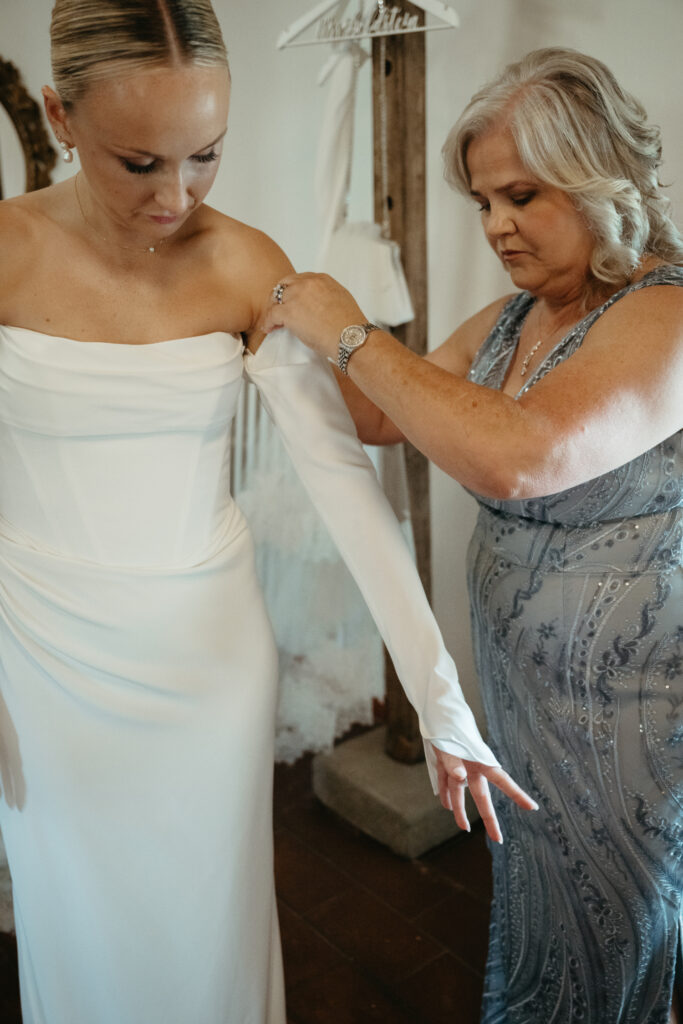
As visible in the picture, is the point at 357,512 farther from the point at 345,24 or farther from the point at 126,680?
the point at 345,24

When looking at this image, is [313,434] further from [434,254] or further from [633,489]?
[434,254]

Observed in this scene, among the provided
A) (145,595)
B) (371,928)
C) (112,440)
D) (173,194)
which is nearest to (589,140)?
(173,194)

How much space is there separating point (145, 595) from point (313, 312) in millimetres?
488

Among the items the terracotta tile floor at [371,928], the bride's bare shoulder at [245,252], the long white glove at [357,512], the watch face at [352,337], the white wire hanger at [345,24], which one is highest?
the white wire hanger at [345,24]

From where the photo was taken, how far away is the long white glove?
1290 mm

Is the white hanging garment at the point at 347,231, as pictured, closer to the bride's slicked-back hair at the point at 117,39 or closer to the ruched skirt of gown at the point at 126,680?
the ruched skirt of gown at the point at 126,680

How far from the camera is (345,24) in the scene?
2.03 metres

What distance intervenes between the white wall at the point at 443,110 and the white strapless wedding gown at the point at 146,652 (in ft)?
2.61

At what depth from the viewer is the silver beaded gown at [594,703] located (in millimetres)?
1433

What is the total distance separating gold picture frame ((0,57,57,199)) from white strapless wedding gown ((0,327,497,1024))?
0.71m

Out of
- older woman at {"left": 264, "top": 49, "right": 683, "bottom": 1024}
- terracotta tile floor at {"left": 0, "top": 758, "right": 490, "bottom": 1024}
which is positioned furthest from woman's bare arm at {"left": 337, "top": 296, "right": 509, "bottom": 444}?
terracotta tile floor at {"left": 0, "top": 758, "right": 490, "bottom": 1024}

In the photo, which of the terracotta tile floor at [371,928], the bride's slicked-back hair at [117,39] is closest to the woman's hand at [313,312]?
the bride's slicked-back hair at [117,39]

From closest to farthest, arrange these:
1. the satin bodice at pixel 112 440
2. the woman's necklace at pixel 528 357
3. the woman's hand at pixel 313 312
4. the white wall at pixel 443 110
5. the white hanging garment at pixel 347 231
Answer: the satin bodice at pixel 112 440 → the woman's hand at pixel 313 312 → the woman's necklace at pixel 528 357 → the white wall at pixel 443 110 → the white hanging garment at pixel 347 231

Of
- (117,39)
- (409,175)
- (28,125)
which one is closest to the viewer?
(117,39)
